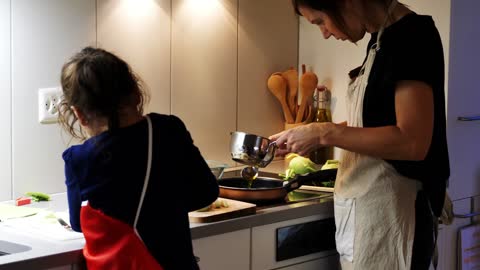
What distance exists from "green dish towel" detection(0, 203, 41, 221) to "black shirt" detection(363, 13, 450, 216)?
2.76 feet

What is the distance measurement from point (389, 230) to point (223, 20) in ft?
3.61

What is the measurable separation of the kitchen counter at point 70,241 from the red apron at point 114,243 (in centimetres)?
8

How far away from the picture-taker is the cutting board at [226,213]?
1.64 m

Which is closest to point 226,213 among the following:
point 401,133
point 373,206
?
point 373,206

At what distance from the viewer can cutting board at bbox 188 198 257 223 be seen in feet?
5.39

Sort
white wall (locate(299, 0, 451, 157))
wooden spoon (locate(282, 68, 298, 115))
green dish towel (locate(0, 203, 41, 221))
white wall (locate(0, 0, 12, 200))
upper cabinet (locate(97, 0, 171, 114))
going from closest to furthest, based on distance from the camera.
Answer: green dish towel (locate(0, 203, 41, 221)), white wall (locate(0, 0, 12, 200)), upper cabinet (locate(97, 0, 171, 114)), white wall (locate(299, 0, 451, 157)), wooden spoon (locate(282, 68, 298, 115))

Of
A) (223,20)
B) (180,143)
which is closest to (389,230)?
(180,143)

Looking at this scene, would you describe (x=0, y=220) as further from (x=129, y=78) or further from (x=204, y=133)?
(x=204, y=133)

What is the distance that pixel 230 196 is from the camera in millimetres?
1893

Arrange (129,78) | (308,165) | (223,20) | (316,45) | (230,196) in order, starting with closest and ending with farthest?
(129,78) < (230,196) < (308,165) < (223,20) < (316,45)

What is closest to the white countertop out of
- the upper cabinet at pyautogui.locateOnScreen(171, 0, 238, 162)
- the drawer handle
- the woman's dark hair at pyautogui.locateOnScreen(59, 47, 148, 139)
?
the woman's dark hair at pyautogui.locateOnScreen(59, 47, 148, 139)

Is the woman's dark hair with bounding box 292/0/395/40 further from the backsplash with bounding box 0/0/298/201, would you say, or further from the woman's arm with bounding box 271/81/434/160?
the backsplash with bounding box 0/0/298/201

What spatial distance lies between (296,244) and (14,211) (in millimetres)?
728

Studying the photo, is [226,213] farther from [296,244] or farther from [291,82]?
[291,82]
